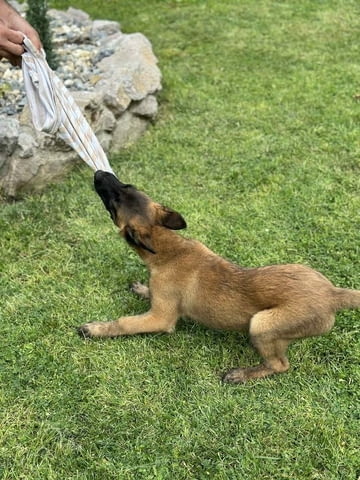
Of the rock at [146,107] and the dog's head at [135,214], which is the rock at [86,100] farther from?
the dog's head at [135,214]

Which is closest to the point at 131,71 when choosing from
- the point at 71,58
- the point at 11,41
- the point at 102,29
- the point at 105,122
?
the point at 105,122

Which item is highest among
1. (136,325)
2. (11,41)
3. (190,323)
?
(11,41)

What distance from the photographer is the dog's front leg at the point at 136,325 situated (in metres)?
3.96

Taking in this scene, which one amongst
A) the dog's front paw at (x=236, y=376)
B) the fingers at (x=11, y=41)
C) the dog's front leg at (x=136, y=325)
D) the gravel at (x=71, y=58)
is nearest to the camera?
the dog's front paw at (x=236, y=376)

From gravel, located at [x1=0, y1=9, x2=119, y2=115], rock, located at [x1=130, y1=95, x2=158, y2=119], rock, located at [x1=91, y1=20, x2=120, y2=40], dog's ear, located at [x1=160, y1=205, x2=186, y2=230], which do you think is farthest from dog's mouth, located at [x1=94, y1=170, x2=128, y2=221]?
rock, located at [x1=91, y1=20, x2=120, y2=40]

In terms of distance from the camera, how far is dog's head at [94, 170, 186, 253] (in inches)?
151

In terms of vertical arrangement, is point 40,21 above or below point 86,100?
above

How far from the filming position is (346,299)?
3.45m

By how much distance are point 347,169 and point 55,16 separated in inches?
225

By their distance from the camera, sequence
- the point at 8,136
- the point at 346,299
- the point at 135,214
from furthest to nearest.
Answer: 1. the point at 8,136
2. the point at 135,214
3. the point at 346,299

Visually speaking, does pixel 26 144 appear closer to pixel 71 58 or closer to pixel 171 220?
pixel 171 220

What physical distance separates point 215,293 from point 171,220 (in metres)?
0.61

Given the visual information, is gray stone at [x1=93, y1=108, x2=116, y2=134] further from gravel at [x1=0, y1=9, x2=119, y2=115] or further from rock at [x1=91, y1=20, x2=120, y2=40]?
rock at [x1=91, y1=20, x2=120, y2=40]

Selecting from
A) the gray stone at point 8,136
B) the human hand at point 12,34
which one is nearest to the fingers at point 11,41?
the human hand at point 12,34
